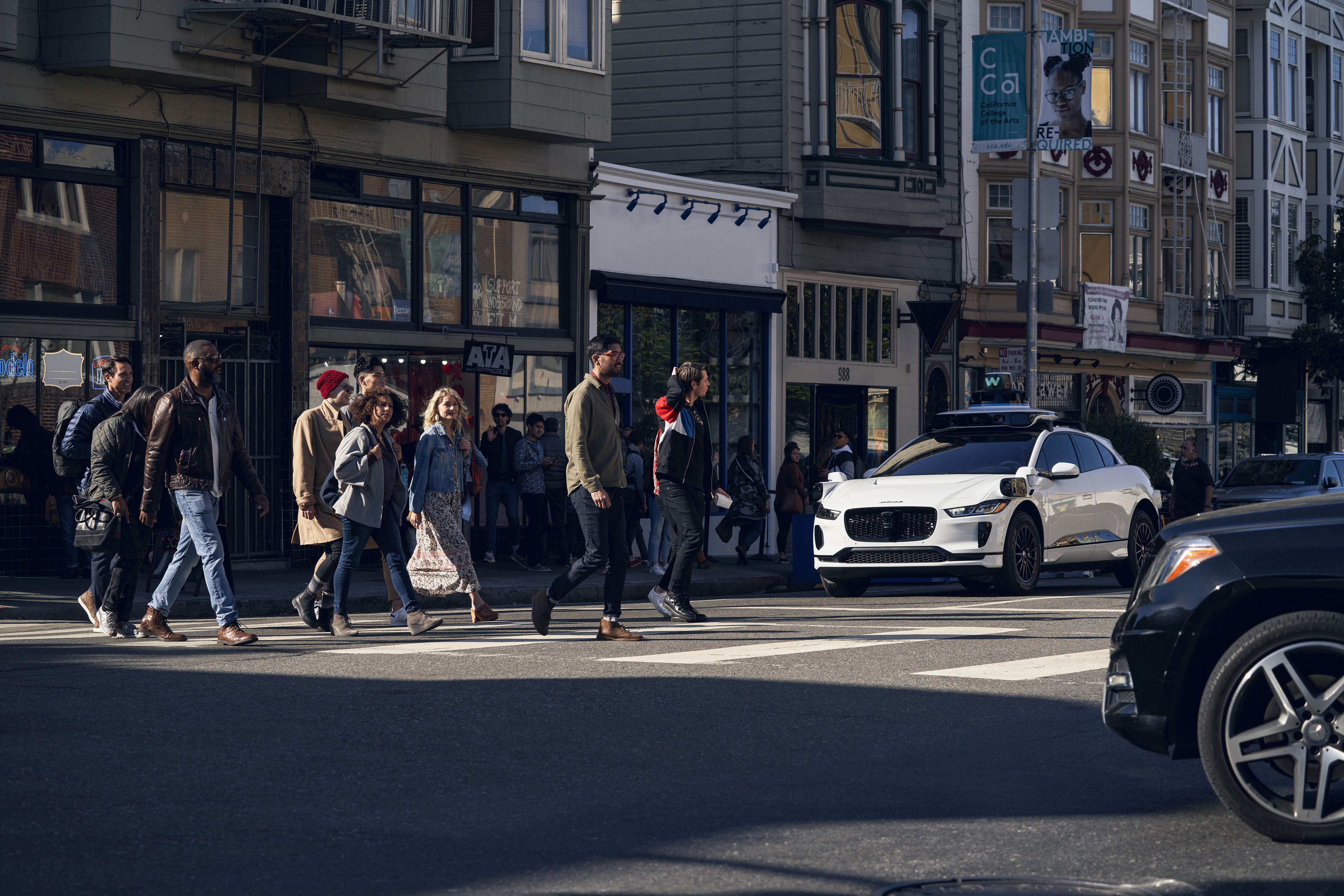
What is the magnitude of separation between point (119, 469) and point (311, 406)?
310 inches

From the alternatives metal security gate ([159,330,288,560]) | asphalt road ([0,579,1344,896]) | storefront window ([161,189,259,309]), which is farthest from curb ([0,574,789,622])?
storefront window ([161,189,259,309])

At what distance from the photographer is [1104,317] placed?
36500 mm

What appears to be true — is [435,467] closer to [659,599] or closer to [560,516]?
[659,599]

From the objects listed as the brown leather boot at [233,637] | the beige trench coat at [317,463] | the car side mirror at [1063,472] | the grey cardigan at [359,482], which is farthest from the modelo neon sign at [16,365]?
the car side mirror at [1063,472]

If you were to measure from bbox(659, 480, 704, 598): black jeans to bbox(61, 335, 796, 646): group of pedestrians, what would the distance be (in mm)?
12

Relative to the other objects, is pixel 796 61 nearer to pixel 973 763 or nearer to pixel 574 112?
pixel 574 112

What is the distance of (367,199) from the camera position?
21.2 m

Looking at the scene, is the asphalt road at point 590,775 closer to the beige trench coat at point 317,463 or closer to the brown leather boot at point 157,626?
the brown leather boot at point 157,626

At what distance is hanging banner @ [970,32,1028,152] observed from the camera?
29.5 meters

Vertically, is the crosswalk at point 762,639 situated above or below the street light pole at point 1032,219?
below

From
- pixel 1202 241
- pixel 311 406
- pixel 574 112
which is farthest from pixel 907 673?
pixel 1202 241

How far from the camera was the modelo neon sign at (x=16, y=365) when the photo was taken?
17.4m

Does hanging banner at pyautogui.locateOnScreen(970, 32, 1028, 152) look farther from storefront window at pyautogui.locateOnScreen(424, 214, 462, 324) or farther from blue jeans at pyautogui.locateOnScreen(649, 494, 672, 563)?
blue jeans at pyautogui.locateOnScreen(649, 494, 672, 563)

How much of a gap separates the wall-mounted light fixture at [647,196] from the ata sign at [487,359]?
4116mm
